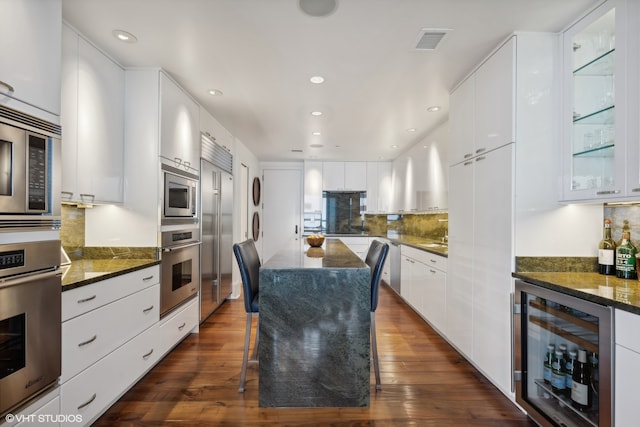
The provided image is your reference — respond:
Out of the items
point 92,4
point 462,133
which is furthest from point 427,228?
point 92,4

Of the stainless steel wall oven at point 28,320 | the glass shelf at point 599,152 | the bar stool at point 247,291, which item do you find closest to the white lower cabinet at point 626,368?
the glass shelf at point 599,152

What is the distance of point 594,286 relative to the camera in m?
1.66

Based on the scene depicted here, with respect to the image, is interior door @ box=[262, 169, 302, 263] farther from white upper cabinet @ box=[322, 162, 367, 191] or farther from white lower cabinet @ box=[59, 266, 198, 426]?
white lower cabinet @ box=[59, 266, 198, 426]

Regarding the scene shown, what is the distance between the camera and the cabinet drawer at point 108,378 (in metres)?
1.66

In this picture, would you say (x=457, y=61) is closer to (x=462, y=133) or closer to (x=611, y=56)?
(x=462, y=133)

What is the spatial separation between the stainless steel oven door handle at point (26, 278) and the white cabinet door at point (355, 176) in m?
5.34

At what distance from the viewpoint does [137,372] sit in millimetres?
2250

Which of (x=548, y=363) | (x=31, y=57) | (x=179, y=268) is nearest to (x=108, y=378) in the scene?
(x=179, y=268)

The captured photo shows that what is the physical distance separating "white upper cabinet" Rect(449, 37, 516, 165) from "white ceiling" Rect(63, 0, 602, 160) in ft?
0.35

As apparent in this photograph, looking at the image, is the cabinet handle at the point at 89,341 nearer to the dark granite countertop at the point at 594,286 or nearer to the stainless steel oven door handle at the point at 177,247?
the stainless steel oven door handle at the point at 177,247

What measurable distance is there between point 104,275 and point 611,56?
310 cm

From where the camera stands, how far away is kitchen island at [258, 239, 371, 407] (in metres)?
1.96

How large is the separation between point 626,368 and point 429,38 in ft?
6.63

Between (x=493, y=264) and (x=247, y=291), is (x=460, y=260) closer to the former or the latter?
(x=493, y=264)
